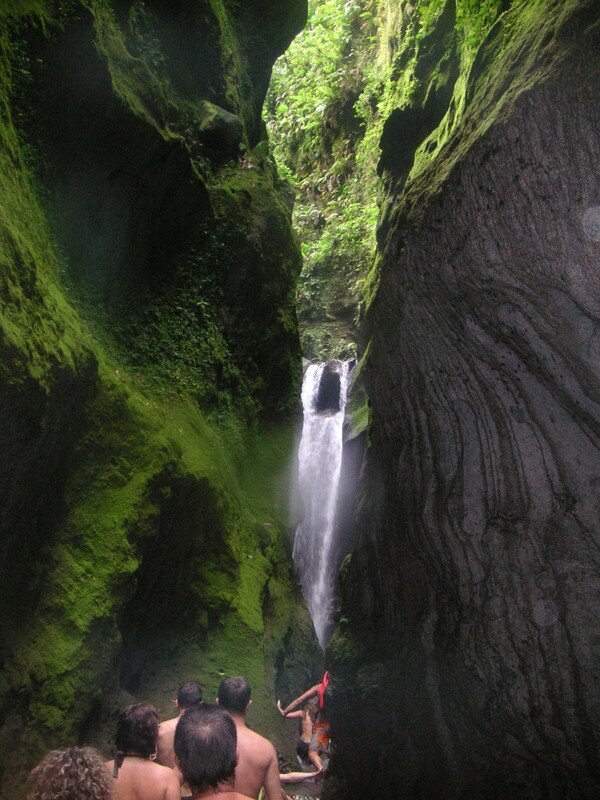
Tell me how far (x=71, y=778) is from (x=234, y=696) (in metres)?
2.06

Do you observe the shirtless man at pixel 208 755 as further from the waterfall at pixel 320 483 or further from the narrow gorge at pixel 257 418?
the waterfall at pixel 320 483

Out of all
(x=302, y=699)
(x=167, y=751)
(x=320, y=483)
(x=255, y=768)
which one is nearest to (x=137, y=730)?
(x=255, y=768)

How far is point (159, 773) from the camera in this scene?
10.6 feet

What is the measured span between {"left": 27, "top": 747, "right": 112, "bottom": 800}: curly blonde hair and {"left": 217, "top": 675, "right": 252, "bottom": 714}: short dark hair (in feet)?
6.32

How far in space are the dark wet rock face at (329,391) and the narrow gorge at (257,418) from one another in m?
6.96

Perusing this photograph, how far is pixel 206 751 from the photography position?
2.74m

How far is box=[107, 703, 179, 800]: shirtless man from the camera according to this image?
319 cm

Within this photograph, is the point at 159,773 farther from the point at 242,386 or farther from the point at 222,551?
the point at 242,386

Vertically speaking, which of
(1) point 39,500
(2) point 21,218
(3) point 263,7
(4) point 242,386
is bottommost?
(1) point 39,500

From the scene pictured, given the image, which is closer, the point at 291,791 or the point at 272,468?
the point at 291,791

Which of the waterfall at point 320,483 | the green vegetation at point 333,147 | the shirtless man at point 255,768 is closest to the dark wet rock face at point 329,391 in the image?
the waterfall at point 320,483

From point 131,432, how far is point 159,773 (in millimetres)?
3649

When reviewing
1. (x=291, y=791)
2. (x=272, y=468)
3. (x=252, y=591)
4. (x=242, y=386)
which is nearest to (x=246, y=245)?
(x=242, y=386)

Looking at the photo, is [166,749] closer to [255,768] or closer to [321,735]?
[255,768]
